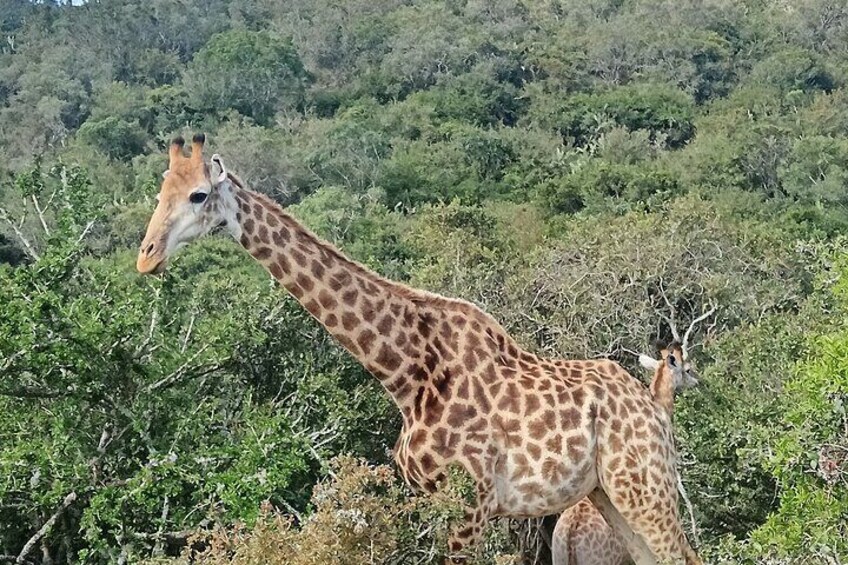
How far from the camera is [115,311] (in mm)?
7160

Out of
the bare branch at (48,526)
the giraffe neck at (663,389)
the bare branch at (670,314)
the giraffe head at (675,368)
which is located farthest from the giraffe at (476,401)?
the bare branch at (670,314)

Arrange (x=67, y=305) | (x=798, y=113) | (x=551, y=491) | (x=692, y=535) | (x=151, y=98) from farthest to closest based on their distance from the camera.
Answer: (x=151, y=98) → (x=798, y=113) → (x=692, y=535) → (x=67, y=305) → (x=551, y=491)

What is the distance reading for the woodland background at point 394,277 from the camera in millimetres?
6699

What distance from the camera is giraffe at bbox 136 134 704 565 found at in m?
5.92

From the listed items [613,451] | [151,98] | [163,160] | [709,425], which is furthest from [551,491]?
[151,98]

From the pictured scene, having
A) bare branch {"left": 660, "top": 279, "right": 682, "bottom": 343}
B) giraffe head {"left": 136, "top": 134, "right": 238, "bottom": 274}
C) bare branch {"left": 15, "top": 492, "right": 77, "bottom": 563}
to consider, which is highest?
giraffe head {"left": 136, "top": 134, "right": 238, "bottom": 274}

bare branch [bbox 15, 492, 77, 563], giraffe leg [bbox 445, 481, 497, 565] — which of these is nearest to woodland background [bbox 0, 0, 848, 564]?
bare branch [bbox 15, 492, 77, 563]

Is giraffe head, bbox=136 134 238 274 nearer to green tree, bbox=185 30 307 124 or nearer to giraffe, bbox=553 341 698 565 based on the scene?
giraffe, bbox=553 341 698 565

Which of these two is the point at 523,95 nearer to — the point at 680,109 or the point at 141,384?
the point at 680,109

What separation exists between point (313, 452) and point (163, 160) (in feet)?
110

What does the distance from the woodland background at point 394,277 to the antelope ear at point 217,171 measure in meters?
1.59

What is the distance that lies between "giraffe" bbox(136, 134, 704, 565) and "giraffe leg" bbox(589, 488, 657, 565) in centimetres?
2

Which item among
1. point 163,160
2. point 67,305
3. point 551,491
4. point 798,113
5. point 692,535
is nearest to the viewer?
point 551,491

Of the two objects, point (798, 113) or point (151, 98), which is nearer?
point (798, 113)
